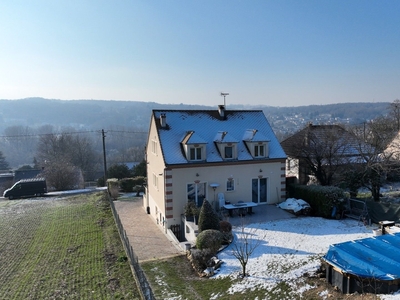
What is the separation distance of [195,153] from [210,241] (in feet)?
24.6

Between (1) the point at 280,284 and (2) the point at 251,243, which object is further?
(2) the point at 251,243

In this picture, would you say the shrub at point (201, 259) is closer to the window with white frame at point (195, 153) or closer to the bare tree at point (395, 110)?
the window with white frame at point (195, 153)

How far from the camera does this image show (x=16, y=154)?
118875 millimetres

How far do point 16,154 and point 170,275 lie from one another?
128 metres

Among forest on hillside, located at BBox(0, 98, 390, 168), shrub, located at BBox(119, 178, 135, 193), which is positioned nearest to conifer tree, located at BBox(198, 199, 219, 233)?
shrub, located at BBox(119, 178, 135, 193)

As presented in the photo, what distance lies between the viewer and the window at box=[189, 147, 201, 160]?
2048 cm

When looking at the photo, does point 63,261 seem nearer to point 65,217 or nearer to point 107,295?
point 107,295

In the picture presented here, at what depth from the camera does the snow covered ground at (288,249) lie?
11172 millimetres

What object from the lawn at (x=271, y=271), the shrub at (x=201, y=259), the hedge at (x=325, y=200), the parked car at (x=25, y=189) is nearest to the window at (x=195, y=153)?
the lawn at (x=271, y=271)

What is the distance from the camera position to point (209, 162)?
2056 centimetres

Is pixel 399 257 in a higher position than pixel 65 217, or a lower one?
higher

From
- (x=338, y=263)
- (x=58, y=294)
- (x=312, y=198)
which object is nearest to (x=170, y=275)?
(x=58, y=294)

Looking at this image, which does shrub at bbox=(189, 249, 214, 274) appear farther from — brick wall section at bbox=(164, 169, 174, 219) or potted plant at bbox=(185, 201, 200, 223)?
brick wall section at bbox=(164, 169, 174, 219)

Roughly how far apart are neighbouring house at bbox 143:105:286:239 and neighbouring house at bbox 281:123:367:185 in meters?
4.11
